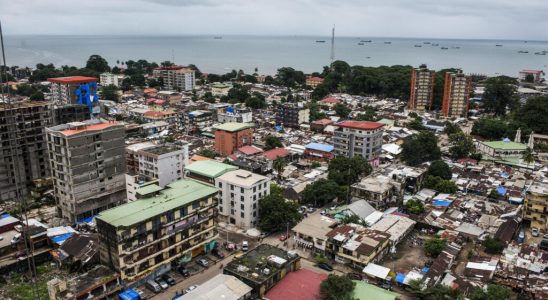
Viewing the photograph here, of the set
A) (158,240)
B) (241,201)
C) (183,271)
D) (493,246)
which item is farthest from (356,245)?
(158,240)

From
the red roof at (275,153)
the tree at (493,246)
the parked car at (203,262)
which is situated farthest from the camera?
the red roof at (275,153)

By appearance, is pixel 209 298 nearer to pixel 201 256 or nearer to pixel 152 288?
pixel 152 288

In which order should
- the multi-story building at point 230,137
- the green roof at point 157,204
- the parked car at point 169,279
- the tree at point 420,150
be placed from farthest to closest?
the multi-story building at point 230,137, the tree at point 420,150, the parked car at point 169,279, the green roof at point 157,204

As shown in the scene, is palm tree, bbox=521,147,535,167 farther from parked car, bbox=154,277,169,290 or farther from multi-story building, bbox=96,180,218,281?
parked car, bbox=154,277,169,290

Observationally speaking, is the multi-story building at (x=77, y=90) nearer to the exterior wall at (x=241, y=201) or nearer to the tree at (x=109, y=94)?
the tree at (x=109, y=94)

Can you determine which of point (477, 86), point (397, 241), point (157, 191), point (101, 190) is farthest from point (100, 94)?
point (477, 86)

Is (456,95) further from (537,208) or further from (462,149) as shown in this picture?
(537,208)

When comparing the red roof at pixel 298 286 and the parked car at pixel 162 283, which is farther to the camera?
the parked car at pixel 162 283

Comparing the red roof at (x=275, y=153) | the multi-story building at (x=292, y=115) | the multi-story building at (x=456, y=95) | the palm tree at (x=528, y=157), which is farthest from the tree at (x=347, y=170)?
the multi-story building at (x=456, y=95)
